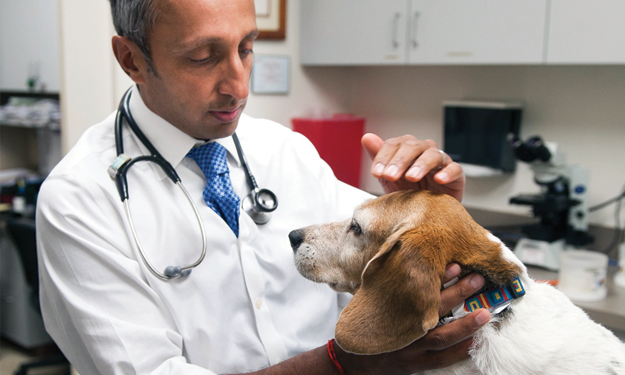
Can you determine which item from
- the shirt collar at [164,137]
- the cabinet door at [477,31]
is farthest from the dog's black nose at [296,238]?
the cabinet door at [477,31]

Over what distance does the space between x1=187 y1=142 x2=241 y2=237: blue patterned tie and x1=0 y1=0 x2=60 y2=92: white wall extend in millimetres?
2536

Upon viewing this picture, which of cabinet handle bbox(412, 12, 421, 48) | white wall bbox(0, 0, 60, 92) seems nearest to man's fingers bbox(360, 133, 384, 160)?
cabinet handle bbox(412, 12, 421, 48)

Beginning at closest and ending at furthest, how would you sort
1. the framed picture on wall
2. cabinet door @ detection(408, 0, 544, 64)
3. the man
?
1. the man
2. cabinet door @ detection(408, 0, 544, 64)
3. the framed picture on wall

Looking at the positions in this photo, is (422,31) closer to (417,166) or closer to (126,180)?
(417,166)

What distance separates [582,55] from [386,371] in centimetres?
160

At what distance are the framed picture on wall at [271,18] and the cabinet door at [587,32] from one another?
1415 millimetres

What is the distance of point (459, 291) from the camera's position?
0.90 metres

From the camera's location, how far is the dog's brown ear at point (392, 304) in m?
0.86

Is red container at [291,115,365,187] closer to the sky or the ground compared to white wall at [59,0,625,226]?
closer to the ground

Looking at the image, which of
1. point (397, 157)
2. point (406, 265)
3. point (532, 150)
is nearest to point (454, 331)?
point (406, 265)

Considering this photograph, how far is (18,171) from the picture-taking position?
3934 mm

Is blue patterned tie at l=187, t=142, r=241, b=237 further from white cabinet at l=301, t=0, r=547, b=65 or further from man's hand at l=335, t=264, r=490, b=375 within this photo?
white cabinet at l=301, t=0, r=547, b=65

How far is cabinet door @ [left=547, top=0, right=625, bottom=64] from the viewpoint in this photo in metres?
1.87

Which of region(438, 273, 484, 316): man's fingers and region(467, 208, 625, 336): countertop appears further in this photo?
region(467, 208, 625, 336): countertop
